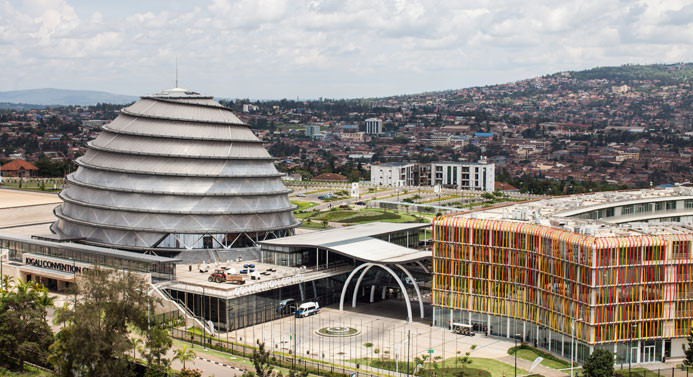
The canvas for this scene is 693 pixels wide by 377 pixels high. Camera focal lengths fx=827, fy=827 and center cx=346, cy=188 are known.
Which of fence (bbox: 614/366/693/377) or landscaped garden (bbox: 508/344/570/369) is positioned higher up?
landscaped garden (bbox: 508/344/570/369)

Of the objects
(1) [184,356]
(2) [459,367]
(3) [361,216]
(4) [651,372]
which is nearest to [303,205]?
(3) [361,216]

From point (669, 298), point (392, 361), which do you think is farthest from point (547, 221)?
point (392, 361)

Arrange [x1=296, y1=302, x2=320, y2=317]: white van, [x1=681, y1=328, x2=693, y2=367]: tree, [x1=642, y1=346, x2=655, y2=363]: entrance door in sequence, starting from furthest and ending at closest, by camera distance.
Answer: [x1=296, y1=302, x2=320, y2=317]: white van → [x1=642, y1=346, x2=655, y2=363]: entrance door → [x1=681, y1=328, x2=693, y2=367]: tree

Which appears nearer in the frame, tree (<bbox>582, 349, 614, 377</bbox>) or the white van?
tree (<bbox>582, 349, 614, 377</bbox>)

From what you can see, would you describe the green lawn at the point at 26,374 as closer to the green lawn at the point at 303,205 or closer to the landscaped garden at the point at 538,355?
the landscaped garden at the point at 538,355

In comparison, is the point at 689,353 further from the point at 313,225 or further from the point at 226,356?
the point at 313,225

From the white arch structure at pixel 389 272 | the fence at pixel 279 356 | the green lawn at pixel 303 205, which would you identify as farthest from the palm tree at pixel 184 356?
the green lawn at pixel 303 205

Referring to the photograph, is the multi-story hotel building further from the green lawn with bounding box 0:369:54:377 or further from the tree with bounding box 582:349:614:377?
the green lawn with bounding box 0:369:54:377

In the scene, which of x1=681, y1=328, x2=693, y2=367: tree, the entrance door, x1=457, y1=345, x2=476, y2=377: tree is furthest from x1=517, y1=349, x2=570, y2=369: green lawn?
x1=681, y1=328, x2=693, y2=367: tree

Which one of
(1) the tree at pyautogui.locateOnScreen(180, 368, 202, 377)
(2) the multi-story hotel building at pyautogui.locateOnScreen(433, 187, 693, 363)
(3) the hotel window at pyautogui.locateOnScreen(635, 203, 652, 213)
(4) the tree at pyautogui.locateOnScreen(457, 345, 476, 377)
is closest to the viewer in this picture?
(1) the tree at pyautogui.locateOnScreen(180, 368, 202, 377)

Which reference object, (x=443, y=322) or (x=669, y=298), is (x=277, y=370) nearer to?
(x=443, y=322)
